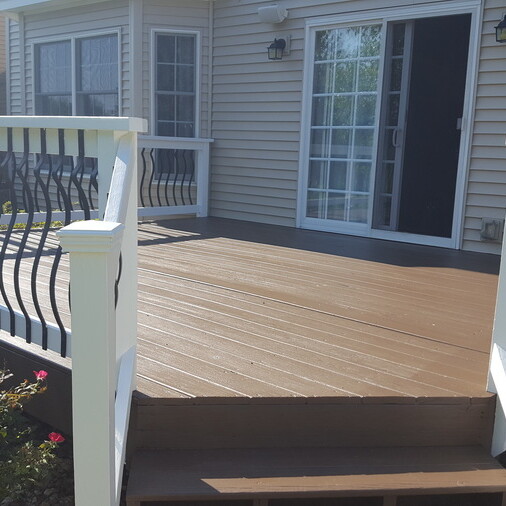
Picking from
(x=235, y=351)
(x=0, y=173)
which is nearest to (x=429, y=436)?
(x=235, y=351)

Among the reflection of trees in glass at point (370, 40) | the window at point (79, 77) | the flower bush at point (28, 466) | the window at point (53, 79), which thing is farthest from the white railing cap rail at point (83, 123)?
the window at point (53, 79)

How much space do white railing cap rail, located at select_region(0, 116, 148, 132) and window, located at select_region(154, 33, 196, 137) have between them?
4.76 metres

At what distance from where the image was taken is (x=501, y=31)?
4422 mm

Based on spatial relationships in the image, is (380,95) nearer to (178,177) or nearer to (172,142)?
(172,142)

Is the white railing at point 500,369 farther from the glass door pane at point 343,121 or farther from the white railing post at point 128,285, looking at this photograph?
the glass door pane at point 343,121

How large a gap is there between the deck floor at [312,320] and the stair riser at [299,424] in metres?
0.05

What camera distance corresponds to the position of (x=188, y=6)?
6.55 metres

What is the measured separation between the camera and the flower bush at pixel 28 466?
1911 millimetres

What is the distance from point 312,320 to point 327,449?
928mm

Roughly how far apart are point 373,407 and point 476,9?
3721 mm

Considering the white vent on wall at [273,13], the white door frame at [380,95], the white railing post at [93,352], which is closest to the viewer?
the white railing post at [93,352]

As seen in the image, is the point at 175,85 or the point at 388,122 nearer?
the point at 388,122

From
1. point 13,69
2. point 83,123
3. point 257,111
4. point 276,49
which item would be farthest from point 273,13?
point 13,69

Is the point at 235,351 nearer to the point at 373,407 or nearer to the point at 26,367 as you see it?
the point at 373,407
